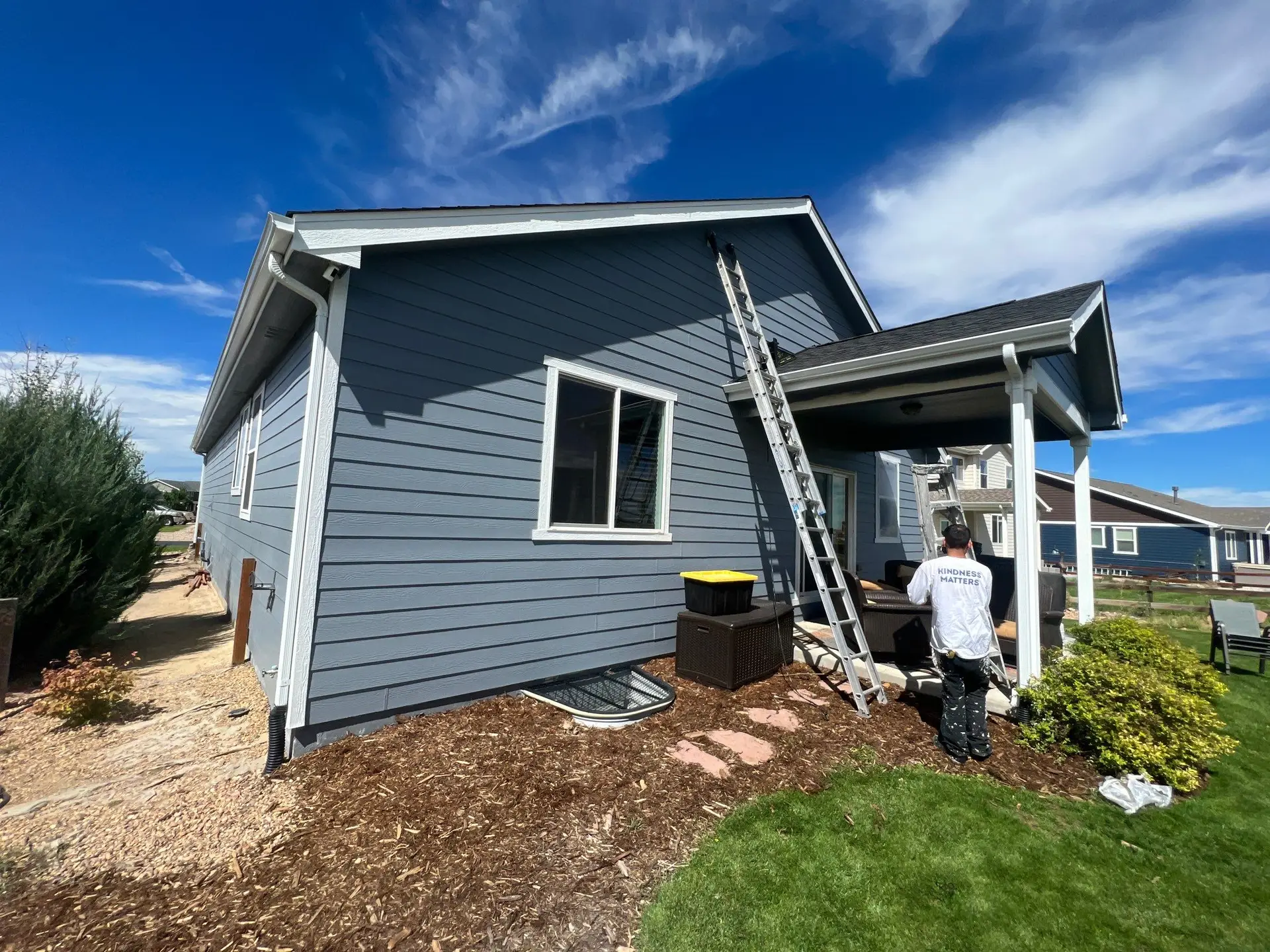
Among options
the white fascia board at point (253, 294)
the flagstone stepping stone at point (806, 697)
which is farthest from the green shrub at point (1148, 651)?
the white fascia board at point (253, 294)

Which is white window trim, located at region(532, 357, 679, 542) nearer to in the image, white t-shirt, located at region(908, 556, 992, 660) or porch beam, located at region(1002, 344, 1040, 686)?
white t-shirt, located at region(908, 556, 992, 660)

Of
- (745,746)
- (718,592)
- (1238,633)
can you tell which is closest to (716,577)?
(718,592)

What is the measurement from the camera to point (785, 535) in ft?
23.6

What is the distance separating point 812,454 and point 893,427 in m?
1.30

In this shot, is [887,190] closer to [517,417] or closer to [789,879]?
[517,417]

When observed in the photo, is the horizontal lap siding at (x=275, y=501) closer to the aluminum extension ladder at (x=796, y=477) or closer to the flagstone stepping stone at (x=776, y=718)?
the flagstone stepping stone at (x=776, y=718)

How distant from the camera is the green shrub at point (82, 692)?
12.7ft

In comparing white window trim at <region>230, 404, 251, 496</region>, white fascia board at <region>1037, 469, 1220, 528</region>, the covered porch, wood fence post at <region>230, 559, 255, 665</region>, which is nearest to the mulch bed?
the covered porch

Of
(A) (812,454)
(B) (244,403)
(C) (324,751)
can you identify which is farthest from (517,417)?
(B) (244,403)

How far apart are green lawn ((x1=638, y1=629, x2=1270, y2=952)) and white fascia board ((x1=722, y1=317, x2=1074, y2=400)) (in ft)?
10.7

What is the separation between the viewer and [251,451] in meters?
6.62

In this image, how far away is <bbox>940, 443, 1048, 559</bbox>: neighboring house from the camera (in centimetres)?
1678

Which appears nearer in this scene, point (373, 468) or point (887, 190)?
point (373, 468)

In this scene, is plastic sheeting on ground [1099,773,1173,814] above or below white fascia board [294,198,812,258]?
→ below
